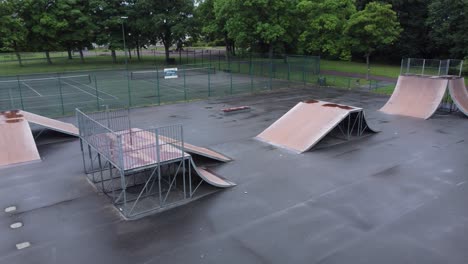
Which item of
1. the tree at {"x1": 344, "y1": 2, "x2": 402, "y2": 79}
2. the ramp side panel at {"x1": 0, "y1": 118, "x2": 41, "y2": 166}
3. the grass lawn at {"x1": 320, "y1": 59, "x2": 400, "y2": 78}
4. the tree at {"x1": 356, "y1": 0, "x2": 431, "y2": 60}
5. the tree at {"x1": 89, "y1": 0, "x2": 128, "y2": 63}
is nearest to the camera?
the ramp side panel at {"x1": 0, "y1": 118, "x2": 41, "y2": 166}

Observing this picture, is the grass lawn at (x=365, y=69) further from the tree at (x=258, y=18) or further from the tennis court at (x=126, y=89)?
the tennis court at (x=126, y=89)

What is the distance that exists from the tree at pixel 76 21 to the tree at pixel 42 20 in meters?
0.68

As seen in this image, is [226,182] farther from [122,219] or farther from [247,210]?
[122,219]

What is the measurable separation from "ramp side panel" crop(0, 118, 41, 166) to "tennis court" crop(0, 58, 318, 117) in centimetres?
577

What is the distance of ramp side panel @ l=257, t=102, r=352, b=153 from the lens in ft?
52.6

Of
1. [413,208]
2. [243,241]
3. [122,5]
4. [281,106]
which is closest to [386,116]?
[281,106]

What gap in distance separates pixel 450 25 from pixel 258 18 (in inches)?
1039

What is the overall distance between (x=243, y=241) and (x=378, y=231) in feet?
11.4

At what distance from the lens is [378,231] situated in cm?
926

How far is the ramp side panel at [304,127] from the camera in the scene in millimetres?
16031

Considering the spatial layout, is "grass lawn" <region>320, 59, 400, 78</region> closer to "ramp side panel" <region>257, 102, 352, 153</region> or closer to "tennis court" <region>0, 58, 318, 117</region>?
"tennis court" <region>0, 58, 318, 117</region>

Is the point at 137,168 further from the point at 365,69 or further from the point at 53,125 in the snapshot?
the point at 365,69

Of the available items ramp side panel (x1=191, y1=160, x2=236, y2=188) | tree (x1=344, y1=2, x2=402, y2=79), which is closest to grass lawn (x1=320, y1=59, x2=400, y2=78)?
tree (x1=344, y1=2, x2=402, y2=79)

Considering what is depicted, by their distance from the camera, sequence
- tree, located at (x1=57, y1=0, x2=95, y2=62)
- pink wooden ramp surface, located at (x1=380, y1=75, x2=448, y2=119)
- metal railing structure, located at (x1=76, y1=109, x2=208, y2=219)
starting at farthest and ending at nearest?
1. tree, located at (x1=57, y1=0, x2=95, y2=62)
2. pink wooden ramp surface, located at (x1=380, y1=75, x2=448, y2=119)
3. metal railing structure, located at (x1=76, y1=109, x2=208, y2=219)
